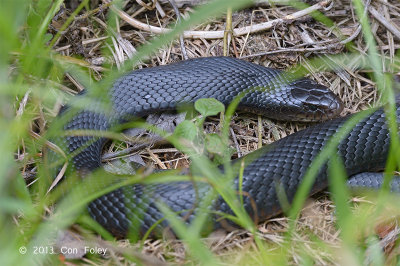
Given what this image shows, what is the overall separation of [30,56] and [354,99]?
3.36 metres

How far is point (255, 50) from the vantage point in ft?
18.5

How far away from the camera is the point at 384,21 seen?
18.5 ft

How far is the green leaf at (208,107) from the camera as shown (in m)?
4.29

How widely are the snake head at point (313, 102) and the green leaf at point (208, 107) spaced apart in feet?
4.06

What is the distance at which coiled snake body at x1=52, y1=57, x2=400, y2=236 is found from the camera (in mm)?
3924

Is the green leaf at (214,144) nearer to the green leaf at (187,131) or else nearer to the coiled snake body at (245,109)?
the green leaf at (187,131)

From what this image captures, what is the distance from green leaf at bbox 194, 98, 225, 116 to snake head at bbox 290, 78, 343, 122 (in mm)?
1237

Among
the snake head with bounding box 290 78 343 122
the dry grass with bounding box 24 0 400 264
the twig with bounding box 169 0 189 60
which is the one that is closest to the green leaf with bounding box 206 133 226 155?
the dry grass with bounding box 24 0 400 264

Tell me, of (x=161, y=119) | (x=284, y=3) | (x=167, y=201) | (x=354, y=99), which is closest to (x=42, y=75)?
(x=161, y=119)

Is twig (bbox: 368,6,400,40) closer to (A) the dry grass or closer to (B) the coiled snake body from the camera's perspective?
(A) the dry grass

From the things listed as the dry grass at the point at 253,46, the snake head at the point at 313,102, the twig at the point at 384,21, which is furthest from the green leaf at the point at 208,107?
the twig at the point at 384,21

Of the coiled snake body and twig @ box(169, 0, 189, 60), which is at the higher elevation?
twig @ box(169, 0, 189, 60)

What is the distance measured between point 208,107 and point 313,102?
143cm

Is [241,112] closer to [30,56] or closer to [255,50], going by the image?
[255,50]
